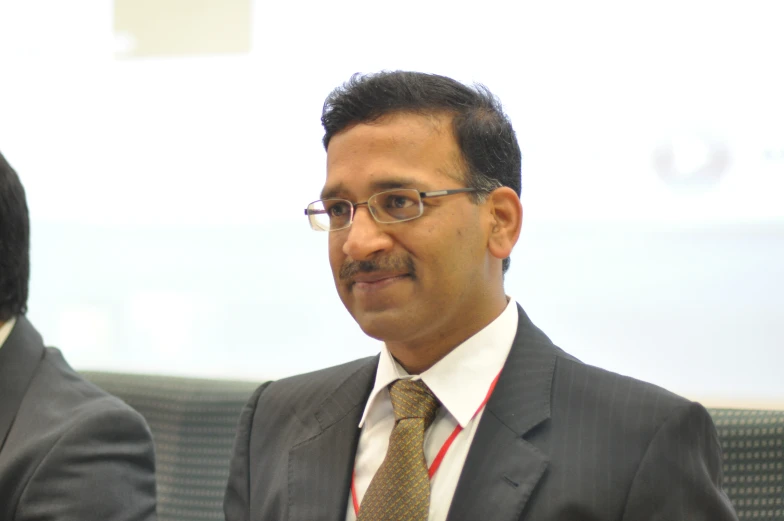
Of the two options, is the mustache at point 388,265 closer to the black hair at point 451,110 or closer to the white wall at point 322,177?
the black hair at point 451,110

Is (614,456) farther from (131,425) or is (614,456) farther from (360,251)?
(131,425)

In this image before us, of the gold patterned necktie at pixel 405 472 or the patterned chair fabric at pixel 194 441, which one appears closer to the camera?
the gold patterned necktie at pixel 405 472

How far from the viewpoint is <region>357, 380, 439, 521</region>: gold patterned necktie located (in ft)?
4.02

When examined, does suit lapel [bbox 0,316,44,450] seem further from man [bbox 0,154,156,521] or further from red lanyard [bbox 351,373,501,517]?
red lanyard [bbox 351,373,501,517]

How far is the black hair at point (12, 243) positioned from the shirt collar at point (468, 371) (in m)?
0.74

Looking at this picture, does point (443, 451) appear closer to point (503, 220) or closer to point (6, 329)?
point (503, 220)

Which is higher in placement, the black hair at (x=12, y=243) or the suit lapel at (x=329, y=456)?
the black hair at (x=12, y=243)

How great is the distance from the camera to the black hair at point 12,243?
1.65 meters

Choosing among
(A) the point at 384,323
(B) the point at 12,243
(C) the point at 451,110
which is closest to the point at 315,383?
(A) the point at 384,323

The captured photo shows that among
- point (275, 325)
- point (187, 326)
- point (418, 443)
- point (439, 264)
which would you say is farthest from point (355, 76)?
point (187, 326)

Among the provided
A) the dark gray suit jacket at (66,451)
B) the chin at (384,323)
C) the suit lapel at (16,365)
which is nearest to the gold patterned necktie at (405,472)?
the chin at (384,323)

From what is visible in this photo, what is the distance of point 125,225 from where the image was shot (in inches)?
92.6

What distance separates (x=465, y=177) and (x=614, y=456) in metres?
0.46

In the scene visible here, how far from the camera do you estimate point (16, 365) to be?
159 centimetres
